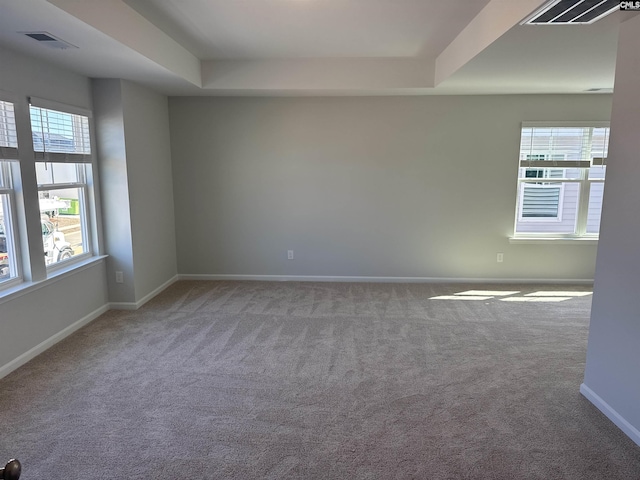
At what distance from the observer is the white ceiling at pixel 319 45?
2658mm

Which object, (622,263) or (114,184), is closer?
(622,263)

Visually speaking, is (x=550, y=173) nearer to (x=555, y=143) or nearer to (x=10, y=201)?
(x=555, y=143)

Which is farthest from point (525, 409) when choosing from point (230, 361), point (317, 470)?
point (230, 361)

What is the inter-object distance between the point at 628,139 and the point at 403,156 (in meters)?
3.03

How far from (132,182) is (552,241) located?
16.6ft

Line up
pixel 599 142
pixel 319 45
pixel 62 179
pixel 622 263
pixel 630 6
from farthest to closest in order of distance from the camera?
pixel 599 142 → pixel 319 45 → pixel 62 179 → pixel 622 263 → pixel 630 6

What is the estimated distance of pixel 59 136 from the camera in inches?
144

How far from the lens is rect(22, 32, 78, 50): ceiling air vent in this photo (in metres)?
2.65

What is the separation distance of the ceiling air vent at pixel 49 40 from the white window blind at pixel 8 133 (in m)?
0.57

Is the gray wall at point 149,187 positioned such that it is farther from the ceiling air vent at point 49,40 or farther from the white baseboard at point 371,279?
the ceiling air vent at point 49,40

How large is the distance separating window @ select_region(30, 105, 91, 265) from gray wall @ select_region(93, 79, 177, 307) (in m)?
0.22

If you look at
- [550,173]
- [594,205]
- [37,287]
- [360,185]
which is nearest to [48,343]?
[37,287]

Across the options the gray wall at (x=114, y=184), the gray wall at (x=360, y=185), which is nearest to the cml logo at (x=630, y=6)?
the gray wall at (x=360, y=185)

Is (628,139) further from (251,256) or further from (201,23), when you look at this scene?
(251,256)
